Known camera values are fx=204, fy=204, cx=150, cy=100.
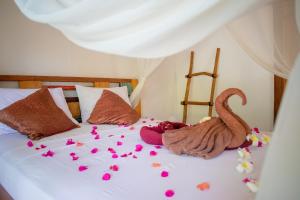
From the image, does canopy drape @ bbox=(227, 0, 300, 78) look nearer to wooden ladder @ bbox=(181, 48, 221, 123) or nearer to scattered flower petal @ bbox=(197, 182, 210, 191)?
wooden ladder @ bbox=(181, 48, 221, 123)

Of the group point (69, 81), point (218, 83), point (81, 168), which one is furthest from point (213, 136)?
point (218, 83)

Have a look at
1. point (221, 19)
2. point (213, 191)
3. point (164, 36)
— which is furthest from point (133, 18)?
point (213, 191)

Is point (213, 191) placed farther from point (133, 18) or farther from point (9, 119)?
point (9, 119)

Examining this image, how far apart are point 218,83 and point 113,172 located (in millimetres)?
2336

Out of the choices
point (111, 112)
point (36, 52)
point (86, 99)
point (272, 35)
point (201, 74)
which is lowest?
point (111, 112)

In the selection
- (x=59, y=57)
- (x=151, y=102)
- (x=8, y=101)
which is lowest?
(x=151, y=102)

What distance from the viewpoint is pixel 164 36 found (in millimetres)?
637

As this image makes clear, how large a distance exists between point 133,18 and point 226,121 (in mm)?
862

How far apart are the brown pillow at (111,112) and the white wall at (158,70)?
53cm

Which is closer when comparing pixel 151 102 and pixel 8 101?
pixel 8 101

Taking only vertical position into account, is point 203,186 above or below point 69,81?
below

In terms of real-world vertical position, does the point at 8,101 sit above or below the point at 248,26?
below

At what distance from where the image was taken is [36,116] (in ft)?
4.99

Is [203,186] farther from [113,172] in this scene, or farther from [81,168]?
[81,168]
